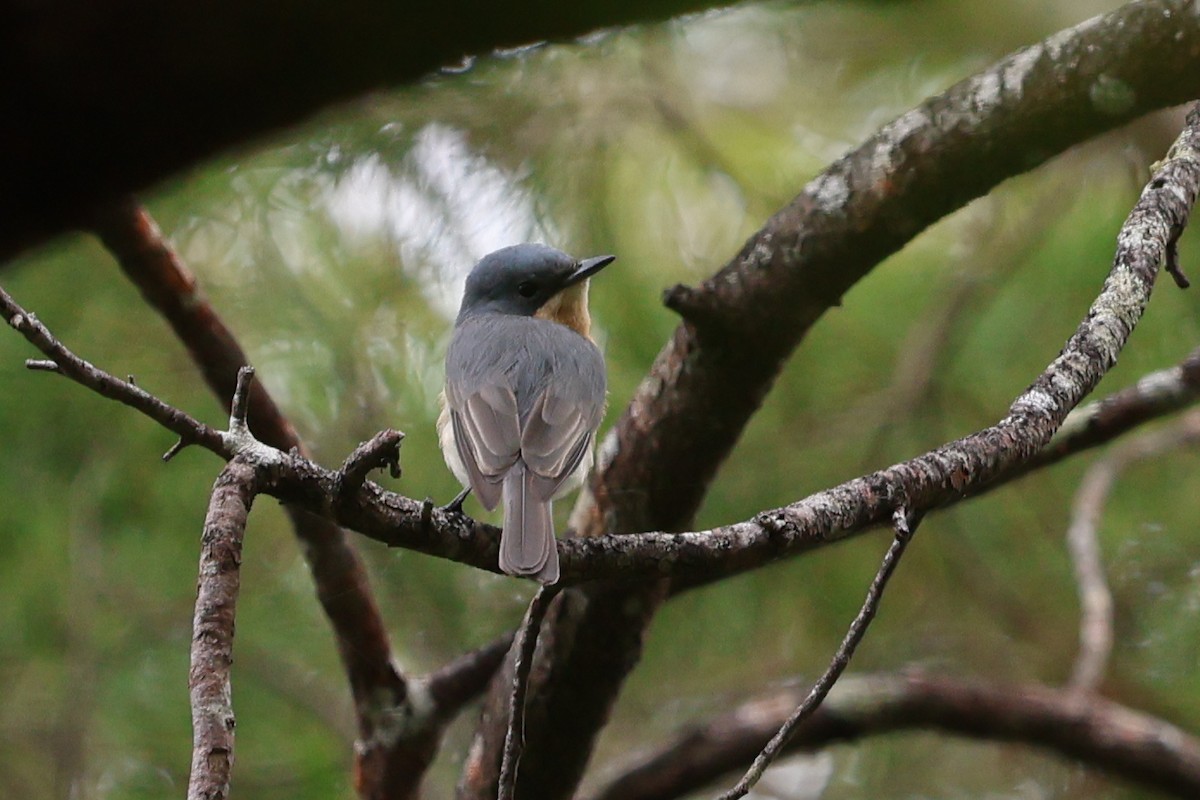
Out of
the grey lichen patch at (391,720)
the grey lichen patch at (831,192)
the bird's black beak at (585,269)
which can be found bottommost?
the grey lichen patch at (391,720)

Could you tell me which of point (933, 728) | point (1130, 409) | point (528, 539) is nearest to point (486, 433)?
point (528, 539)

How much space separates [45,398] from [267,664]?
1462 millimetres

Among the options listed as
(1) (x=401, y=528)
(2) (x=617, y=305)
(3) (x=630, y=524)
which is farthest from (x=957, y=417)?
(1) (x=401, y=528)

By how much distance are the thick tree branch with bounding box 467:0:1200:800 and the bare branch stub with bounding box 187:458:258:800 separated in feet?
3.04

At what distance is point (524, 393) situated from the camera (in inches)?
152

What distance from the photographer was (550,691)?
4.15 metres

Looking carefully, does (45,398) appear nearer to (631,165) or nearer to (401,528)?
(631,165)

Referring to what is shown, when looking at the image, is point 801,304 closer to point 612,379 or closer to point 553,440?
point 553,440

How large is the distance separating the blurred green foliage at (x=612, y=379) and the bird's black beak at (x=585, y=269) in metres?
0.47

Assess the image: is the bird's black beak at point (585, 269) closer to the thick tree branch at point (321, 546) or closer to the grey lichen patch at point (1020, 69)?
the thick tree branch at point (321, 546)

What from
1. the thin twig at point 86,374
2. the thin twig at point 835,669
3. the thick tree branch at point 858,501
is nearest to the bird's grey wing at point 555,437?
the thick tree branch at point 858,501

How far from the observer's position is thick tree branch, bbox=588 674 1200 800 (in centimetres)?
472

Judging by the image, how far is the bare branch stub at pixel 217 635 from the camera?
1.90 m

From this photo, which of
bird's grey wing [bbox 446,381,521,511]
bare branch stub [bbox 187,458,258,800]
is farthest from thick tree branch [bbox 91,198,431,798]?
bare branch stub [bbox 187,458,258,800]
